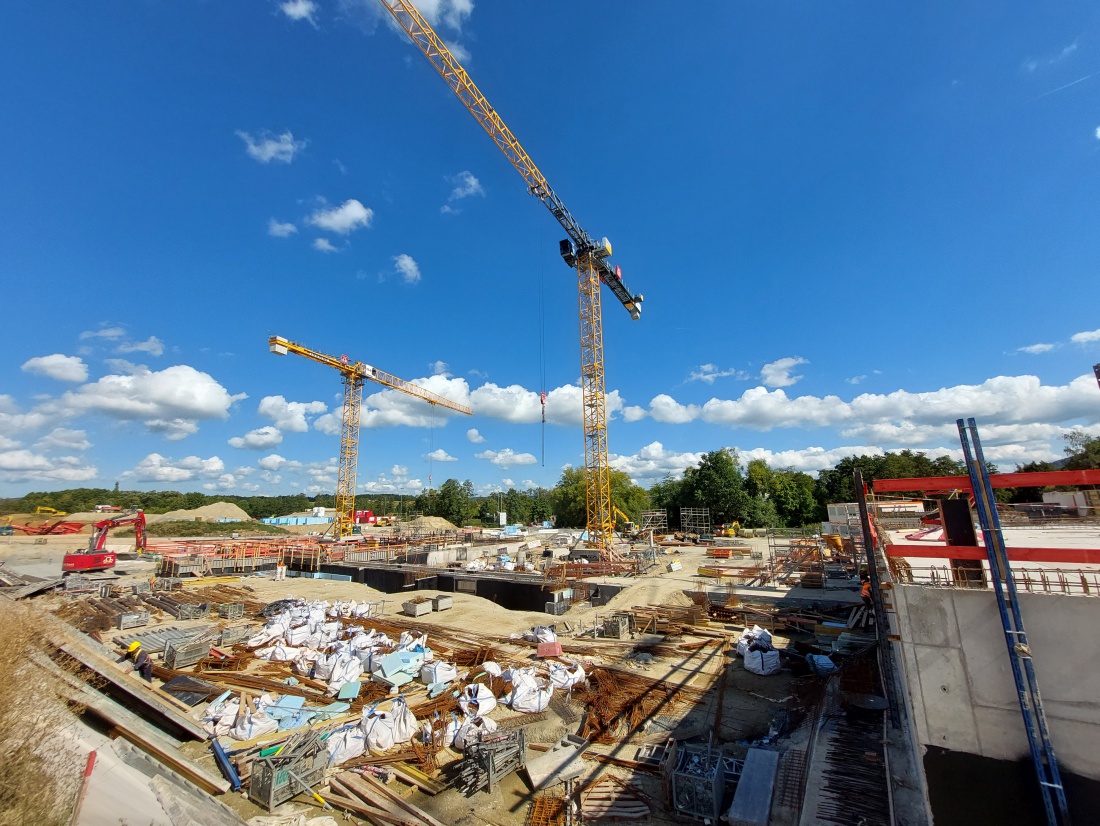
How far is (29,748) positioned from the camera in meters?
6.20

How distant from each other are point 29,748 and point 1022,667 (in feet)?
47.0

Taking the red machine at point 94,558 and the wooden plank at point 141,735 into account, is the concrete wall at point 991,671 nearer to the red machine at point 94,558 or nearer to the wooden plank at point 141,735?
the wooden plank at point 141,735

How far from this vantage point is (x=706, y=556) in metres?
36.0

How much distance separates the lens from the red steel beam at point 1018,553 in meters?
7.30

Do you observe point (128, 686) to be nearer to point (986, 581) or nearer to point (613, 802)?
point (613, 802)

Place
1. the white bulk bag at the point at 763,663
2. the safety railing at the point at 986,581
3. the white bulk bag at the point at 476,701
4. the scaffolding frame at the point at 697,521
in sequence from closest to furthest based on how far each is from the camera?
the safety railing at the point at 986,581
the white bulk bag at the point at 476,701
the white bulk bag at the point at 763,663
the scaffolding frame at the point at 697,521

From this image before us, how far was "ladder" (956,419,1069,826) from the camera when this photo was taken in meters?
6.78

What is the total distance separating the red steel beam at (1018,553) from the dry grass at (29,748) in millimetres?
13151

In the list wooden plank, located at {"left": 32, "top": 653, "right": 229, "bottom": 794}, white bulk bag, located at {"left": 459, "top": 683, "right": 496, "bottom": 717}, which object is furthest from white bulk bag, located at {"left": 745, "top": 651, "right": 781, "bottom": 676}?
wooden plank, located at {"left": 32, "top": 653, "right": 229, "bottom": 794}

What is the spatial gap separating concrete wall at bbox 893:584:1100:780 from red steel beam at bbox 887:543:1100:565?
1.89ft

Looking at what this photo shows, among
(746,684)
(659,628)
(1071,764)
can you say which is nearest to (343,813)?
(746,684)

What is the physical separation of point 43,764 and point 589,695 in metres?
9.87

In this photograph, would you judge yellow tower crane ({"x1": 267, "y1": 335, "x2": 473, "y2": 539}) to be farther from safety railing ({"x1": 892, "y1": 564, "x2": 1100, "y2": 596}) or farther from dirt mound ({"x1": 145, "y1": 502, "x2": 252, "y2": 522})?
safety railing ({"x1": 892, "y1": 564, "x2": 1100, "y2": 596})

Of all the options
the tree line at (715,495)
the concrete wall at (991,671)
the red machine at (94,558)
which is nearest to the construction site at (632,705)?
the concrete wall at (991,671)
